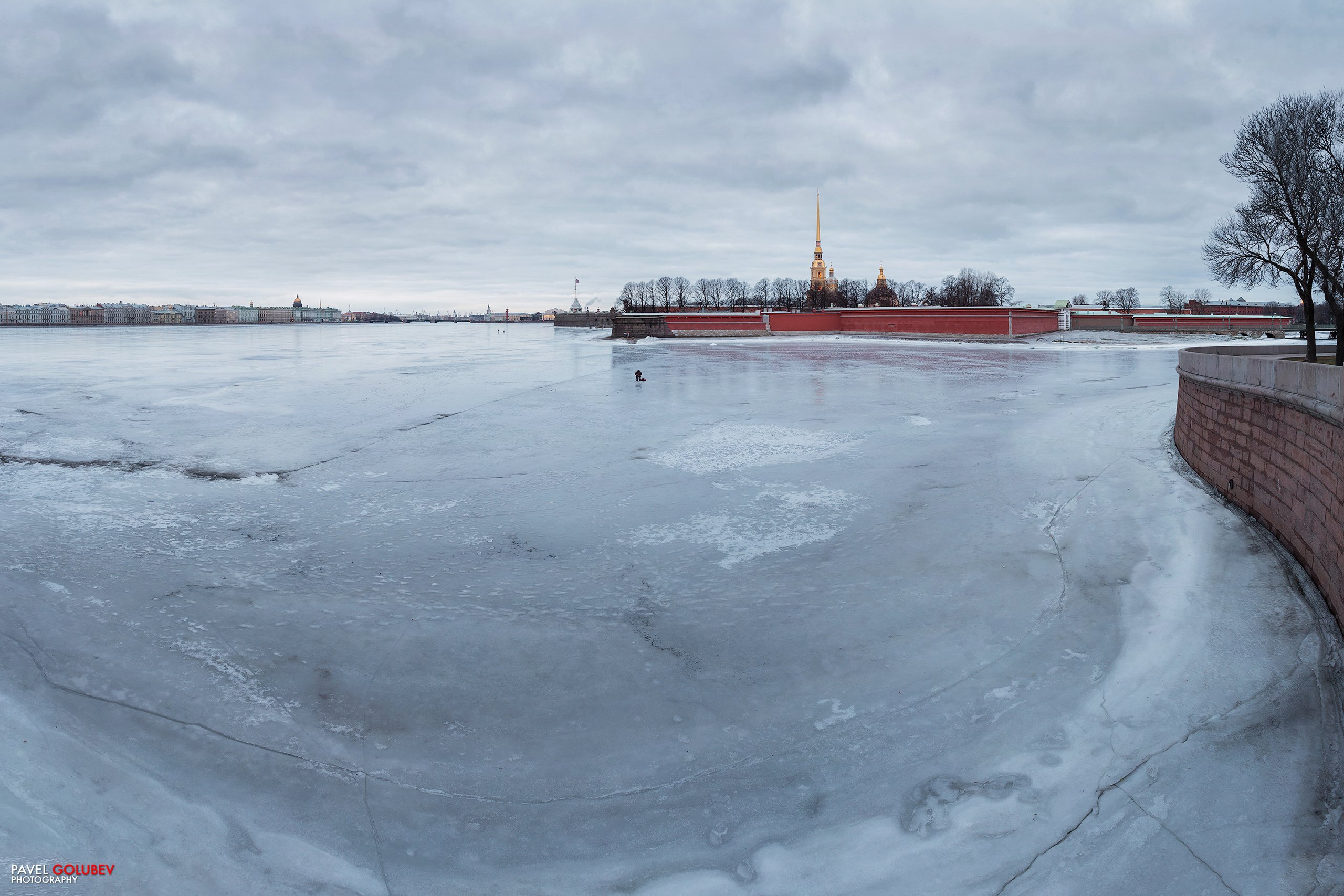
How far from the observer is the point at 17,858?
3.34 metres

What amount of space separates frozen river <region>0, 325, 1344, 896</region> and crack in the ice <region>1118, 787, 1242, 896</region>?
16 millimetres

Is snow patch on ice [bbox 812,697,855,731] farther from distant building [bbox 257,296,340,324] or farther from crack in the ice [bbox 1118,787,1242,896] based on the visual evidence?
distant building [bbox 257,296,340,324]

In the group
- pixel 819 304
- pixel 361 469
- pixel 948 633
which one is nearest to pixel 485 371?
pixel 361 469

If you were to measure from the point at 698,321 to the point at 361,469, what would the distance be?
5212 centimetres

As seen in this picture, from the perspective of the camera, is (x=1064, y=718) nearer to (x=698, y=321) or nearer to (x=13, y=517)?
(x=13, y=517)

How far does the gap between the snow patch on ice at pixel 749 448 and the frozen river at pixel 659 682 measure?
0.33 meters

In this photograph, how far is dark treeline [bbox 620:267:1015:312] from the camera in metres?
96.8

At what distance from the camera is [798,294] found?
116375mm

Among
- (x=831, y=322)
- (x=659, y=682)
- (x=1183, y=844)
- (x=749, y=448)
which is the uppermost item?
(x=831, y=322)

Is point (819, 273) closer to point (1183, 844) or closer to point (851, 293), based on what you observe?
point (851, 293)

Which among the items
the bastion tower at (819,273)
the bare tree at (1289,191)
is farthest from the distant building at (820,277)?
the bare tree at (1289,191)

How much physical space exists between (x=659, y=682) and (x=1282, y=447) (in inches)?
256

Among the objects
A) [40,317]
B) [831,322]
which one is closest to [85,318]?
[40,317]

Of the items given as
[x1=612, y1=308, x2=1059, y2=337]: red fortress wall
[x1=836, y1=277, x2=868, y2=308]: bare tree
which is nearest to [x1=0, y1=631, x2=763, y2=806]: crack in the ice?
[x1=612, y1=308, x2=1059, y2=337]: red fortress wall
